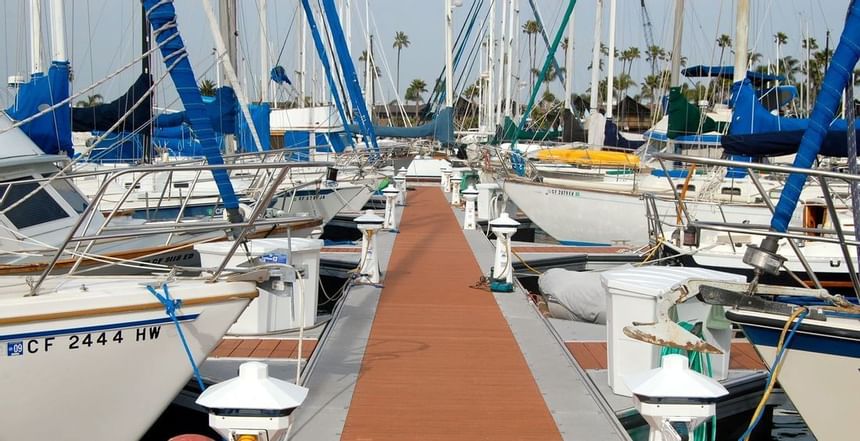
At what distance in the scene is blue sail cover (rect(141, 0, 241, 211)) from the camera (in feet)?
28.5

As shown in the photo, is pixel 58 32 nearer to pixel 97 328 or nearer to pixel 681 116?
pixel 97 328

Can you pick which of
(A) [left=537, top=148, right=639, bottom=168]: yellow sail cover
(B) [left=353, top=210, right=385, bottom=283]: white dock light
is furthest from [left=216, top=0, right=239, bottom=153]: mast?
(A) [left=537, top=148, right=639, bottom=168]: yellow sail cover

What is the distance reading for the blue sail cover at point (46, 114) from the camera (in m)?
11.5

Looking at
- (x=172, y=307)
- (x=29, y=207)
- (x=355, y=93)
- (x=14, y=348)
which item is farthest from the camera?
(x=355, y=93)

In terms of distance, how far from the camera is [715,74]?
33250 millimetres

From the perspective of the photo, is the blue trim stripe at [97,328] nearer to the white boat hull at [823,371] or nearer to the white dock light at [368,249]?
the white boat hull at [823,371]

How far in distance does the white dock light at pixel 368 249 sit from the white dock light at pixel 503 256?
1.53m

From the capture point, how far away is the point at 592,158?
82.5 feet

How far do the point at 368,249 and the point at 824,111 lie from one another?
6.27 m

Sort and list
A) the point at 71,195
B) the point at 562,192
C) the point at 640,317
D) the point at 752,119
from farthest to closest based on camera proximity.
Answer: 1. the point at 562,192
2. the point at 752,119
3. the point at 71,195
4. the point at 640,317

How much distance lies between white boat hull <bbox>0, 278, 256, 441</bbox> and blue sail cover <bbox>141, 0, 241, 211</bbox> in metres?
2.71

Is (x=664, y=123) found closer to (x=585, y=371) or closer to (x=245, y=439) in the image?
(x=585, y=371)

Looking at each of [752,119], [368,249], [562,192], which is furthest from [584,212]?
[368,249]

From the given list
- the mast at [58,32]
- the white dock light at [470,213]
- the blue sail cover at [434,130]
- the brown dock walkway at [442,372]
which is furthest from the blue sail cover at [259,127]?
the brown dock walkway at [442,372]
